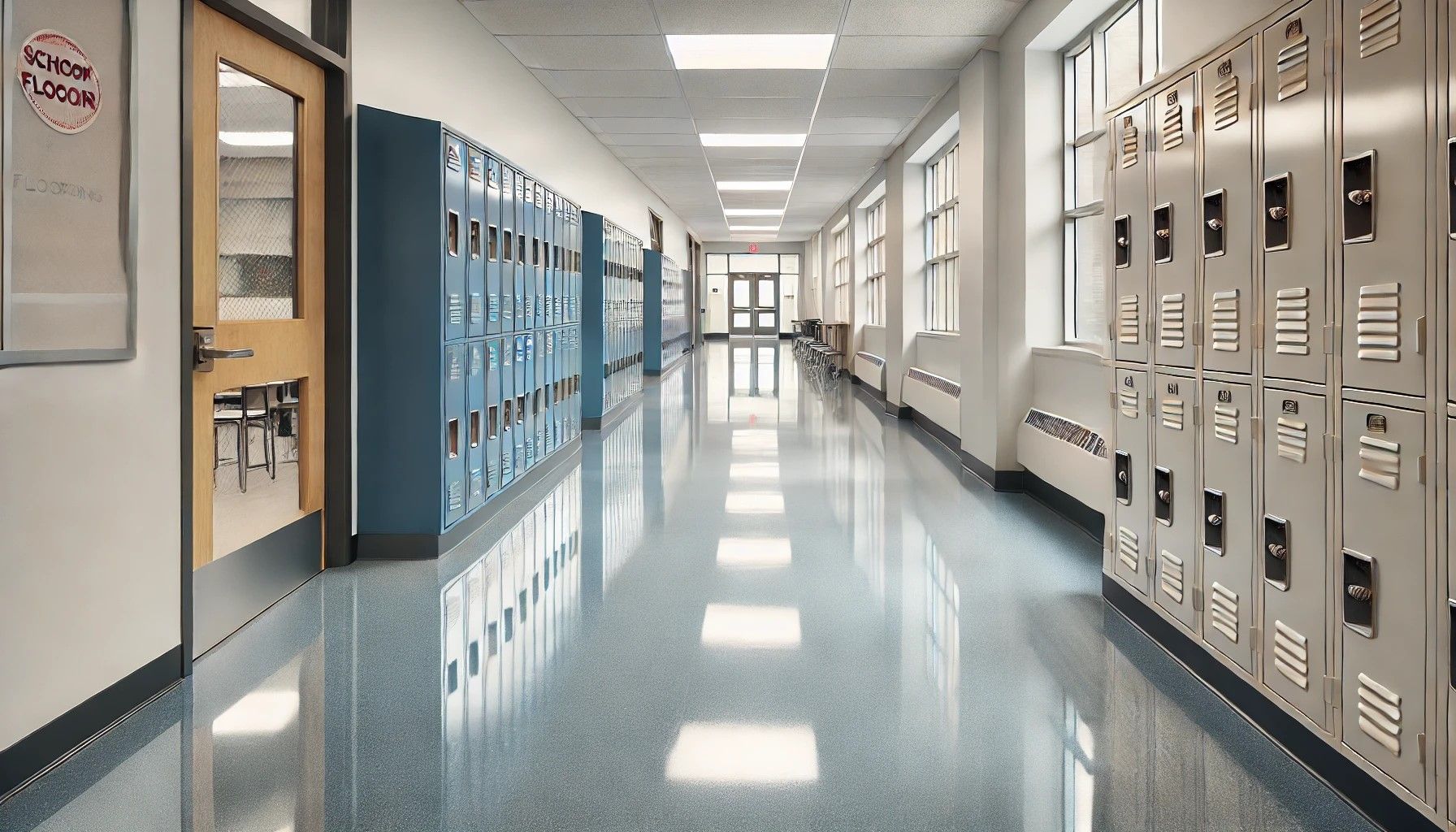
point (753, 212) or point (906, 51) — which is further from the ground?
point (753, 212)

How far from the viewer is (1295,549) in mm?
2818

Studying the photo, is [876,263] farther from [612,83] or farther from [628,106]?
[612,83]

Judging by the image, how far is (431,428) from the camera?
518 centimetres

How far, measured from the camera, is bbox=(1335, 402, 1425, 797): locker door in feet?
7.46

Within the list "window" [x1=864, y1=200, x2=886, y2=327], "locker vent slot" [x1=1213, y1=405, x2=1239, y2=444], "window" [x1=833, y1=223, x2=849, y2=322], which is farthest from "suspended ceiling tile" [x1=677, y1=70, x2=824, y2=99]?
"window" [x1=833, y1=223, x2=849, y2=322]

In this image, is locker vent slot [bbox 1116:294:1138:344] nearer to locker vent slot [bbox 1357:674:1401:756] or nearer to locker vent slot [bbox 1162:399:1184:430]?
locker vent slot [bbox 1162:399:1184:430]

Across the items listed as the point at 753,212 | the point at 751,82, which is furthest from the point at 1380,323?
the point at 753,212

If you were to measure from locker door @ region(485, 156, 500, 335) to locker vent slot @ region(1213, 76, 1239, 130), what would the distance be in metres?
3.92

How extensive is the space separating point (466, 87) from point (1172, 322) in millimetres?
4941

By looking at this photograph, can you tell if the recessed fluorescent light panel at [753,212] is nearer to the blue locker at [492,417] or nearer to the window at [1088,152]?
the window at [1088,152]

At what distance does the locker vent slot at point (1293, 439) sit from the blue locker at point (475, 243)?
406cm

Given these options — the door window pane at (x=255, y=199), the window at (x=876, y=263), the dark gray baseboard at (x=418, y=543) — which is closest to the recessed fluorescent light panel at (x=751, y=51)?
the door window pane at (x=255, y=199)

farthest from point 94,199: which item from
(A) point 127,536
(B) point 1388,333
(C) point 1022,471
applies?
(C) point 1022,471

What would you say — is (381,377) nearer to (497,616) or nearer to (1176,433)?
(497,616)
